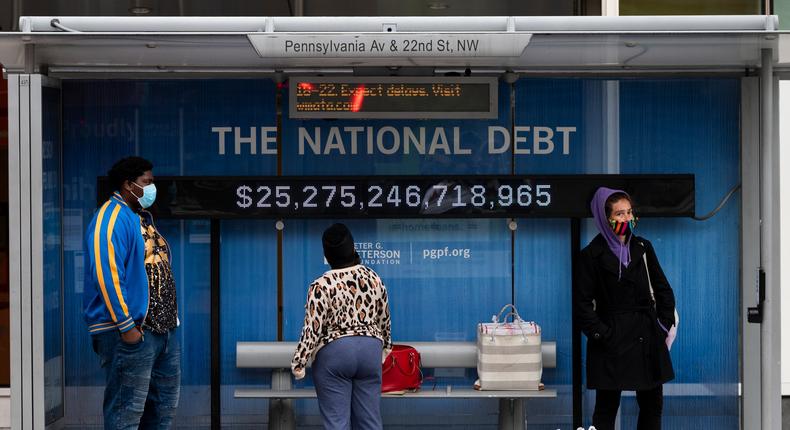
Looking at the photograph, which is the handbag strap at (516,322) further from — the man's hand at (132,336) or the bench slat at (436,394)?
the man's hand at (132,336)

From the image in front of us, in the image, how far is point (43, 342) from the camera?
22.4 ft

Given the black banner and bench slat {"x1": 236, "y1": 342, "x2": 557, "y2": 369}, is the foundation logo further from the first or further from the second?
bench slat {"x1": 236, "y1": 342, "x2": 557, "y2": 369}

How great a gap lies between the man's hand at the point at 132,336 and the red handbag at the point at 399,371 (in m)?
1.59

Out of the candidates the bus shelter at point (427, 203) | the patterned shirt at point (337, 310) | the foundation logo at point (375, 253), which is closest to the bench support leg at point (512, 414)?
the bus shelter at point (427, 203)

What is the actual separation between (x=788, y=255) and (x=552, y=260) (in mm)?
1637

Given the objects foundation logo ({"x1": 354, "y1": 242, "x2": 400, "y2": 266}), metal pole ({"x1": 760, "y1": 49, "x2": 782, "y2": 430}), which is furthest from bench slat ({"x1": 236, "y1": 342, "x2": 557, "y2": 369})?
metal pole ({"x1": 760, "y1": 49, "x2": 782, "y2": 430})

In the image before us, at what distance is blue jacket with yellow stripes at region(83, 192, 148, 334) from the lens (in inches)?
243

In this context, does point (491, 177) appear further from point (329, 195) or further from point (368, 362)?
point (368, 362)

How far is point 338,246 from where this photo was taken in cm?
612

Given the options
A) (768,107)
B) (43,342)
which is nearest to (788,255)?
(768,107)

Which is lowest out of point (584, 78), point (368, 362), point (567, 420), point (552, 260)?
point (567, 420)

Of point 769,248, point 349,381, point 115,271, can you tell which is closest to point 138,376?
point 115,271

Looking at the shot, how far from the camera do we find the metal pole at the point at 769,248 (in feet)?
→ 22.5

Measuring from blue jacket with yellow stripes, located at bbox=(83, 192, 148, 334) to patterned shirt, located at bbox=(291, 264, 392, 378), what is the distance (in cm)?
90
